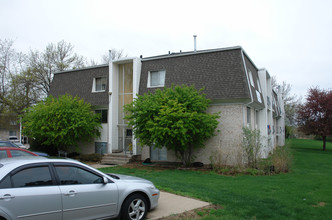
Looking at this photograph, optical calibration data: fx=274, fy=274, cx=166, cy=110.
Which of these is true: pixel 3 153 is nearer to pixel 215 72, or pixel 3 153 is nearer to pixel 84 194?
pixel 84 194

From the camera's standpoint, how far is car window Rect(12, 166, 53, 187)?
178 inches

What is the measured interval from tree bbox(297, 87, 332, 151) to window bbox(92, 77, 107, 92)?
2011 cm

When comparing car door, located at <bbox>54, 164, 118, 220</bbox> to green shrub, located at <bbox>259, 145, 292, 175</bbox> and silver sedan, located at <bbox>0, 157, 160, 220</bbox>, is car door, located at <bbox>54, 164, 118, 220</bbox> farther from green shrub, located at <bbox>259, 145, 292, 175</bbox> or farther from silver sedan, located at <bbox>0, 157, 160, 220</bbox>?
green shrub, located at <bbox>259, 145, 292, 175</bbox>

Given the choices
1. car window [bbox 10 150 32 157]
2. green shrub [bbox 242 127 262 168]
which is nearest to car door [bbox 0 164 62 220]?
car window [bbox 10 150 32 157]

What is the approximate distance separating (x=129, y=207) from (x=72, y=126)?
12.5 metres

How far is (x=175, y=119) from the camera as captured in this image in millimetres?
13258

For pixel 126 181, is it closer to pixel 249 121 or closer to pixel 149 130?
pixel 149 130

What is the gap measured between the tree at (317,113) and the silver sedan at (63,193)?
2556 cm

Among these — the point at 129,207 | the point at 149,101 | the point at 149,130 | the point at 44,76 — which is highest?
the point at 44,76

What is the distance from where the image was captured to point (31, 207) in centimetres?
441

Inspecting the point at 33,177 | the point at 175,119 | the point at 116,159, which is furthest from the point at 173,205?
the point at 116,159

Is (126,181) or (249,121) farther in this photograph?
(249,121)

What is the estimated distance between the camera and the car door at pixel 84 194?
4828 millimetres

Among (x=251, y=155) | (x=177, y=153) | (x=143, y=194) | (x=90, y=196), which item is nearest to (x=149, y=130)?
(x=177, y=153)
